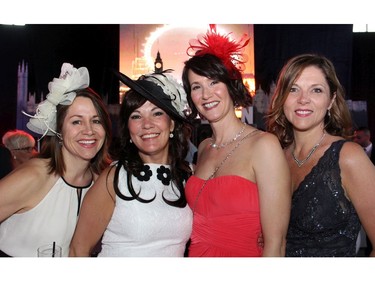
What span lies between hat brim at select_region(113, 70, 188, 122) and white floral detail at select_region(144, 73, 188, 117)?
1.3 inches

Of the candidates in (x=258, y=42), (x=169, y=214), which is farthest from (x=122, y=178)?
(x=258, y=42)

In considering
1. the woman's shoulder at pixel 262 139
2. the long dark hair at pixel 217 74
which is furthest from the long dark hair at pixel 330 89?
the woman's shoulder at pixel 262 139

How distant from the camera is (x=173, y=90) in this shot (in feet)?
7.67

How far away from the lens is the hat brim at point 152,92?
7.12 feet

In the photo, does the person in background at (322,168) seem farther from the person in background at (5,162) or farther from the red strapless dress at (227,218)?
the person in background at (5,162)

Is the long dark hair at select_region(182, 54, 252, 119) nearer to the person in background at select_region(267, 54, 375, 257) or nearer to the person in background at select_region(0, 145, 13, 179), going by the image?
the person in background at select_region(267, 54, 375, 257)

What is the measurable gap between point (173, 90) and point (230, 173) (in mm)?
626

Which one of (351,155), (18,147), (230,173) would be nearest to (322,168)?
(351,155)

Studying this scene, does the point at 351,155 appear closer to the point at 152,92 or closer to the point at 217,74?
the point at 217,74

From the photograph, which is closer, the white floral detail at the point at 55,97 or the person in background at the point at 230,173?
the person in background at the point at 230,173

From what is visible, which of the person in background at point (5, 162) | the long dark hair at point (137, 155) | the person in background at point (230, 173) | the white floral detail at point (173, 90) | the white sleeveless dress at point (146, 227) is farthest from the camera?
the person in background at point (5, 162)

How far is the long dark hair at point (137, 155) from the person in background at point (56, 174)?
201 mm

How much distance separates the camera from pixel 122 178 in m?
2.19
